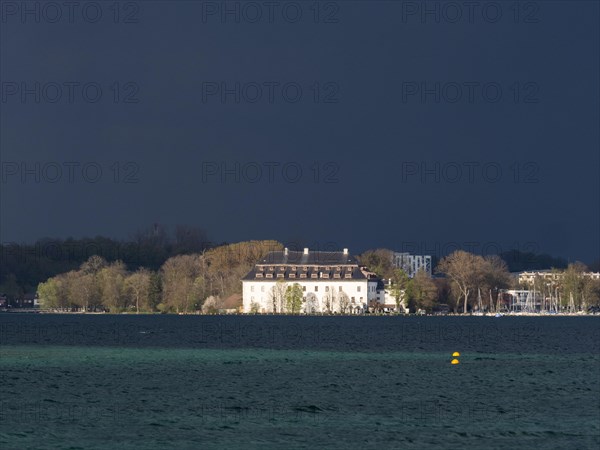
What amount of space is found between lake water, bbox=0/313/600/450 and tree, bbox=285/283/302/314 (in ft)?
315

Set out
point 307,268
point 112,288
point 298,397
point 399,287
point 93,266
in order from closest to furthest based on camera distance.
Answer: point 298,397
point 112,288
point 399,287
point 307,268
point 93,266

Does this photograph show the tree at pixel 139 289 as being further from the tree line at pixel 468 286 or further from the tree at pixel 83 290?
the tree line at pixel 468 286

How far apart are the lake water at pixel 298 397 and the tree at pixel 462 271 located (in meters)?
98.2

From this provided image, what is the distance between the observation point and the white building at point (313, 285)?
183 metres

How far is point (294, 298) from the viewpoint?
17938cm

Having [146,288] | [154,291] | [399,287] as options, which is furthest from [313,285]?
[146,288]

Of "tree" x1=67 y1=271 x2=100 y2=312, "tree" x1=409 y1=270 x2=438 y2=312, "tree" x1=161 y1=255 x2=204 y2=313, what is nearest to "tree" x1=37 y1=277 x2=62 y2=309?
"tree" x1=67 y1=271 x2=100 y2=312

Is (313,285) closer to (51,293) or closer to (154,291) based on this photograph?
(154,291)

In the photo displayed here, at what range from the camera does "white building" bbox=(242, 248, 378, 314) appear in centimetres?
18262

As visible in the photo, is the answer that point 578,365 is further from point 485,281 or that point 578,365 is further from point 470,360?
point 485,281

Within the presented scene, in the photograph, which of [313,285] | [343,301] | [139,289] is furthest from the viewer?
[313,285]

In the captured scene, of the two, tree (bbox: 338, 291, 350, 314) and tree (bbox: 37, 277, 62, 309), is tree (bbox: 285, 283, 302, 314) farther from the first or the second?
tree (bbox: 37, 277, 62, 309)

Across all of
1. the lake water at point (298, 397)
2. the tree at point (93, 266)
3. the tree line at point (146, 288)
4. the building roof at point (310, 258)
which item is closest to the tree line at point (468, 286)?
the building roof at point (310, 258)

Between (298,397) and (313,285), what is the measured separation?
458 feet
